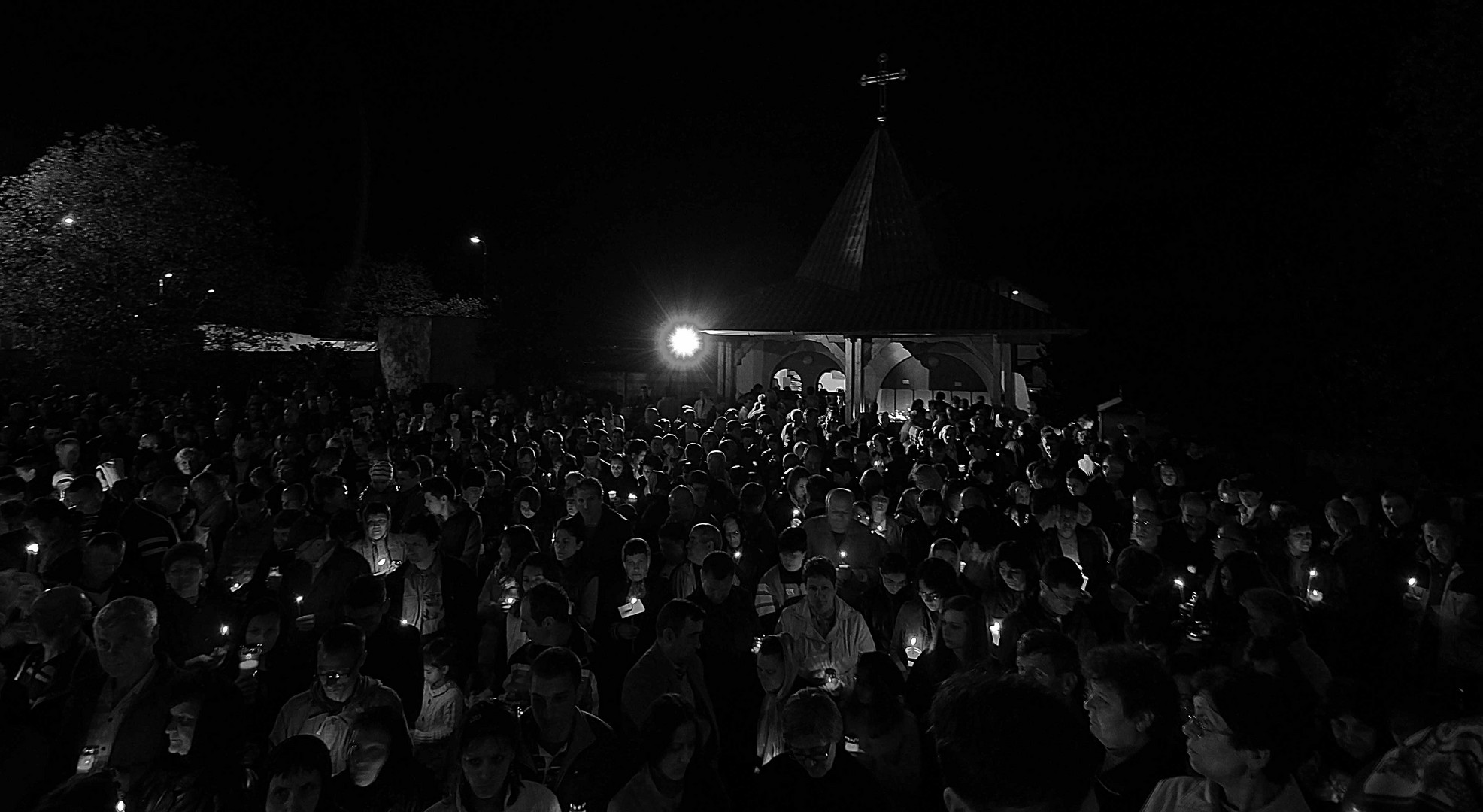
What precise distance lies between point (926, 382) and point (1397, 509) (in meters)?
18.9

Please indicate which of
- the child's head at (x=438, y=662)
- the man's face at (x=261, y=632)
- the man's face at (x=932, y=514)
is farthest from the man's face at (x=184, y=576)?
the man's face at (x=932, y=514)

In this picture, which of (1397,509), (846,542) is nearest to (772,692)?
(846,542)

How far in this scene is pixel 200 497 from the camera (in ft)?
23.5

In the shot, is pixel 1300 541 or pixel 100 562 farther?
pixel 1300 541

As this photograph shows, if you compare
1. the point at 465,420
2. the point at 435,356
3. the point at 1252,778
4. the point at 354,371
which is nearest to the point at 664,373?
the point at 435,356

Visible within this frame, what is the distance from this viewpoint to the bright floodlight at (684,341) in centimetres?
2453

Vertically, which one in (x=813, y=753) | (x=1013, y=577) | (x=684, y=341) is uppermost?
(x=684, y=341)

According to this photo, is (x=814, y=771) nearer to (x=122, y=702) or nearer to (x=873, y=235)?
(x=122, y=702)

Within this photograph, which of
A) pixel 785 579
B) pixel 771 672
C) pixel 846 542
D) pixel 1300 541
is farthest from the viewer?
pixel 846 542

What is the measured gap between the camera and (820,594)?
469 cm

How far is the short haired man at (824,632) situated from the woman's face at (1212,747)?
211 centimetres

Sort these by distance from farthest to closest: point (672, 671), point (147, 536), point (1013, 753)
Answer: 1. point (147, 536)
2. point (672, 671)
3. point (1013, 753)

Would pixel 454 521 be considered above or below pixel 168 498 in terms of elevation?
below

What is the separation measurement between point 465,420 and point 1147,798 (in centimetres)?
1296
